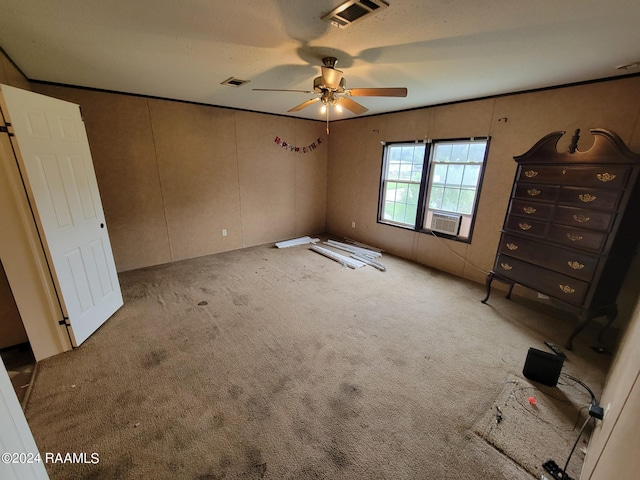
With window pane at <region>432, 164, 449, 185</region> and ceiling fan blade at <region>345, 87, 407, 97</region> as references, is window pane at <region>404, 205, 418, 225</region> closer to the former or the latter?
window pane at <region>432, 164, 449, 185</region>

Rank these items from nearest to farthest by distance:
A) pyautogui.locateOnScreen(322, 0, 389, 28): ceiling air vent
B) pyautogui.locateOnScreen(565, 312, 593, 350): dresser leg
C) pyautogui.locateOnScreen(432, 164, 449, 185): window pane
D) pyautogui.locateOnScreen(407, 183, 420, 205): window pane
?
pyautogui.locateOnScreen(322, 0, 389, 28): ceiling air vent → pyautogui.locateOnScreen(565, 312, 593, 350): dresser leg → pyautogui.locateOnScreen(432, 164, 449, 185): window pane → pyautogui.locateOnScreen(407, 183, 420, 205): window pane

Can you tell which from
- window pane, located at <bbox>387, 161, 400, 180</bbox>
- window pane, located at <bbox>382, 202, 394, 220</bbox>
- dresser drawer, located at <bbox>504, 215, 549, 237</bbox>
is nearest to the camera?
dresser drawer, located at <bbox>504, 215, 549, 237</bbox>

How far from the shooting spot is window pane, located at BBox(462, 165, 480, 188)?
3.63 meters

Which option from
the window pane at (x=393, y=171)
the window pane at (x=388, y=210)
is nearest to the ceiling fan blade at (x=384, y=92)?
the window pane at (x=393, y=171)

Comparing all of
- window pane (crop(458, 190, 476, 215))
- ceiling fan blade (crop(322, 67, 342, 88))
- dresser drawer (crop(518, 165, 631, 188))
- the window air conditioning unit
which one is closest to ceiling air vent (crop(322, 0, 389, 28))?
ceiling fan blade (crop(322, 67, 342, 88))

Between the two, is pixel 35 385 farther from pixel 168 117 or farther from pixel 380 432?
pixel 168 117

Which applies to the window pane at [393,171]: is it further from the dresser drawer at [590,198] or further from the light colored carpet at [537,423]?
the light colored carpet at [537,423]

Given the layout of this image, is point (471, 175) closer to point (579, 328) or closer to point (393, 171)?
point (393, 171)

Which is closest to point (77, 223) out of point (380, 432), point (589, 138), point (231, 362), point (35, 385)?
point (35, 385)

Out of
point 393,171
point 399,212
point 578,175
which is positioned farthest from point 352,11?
point 399,212

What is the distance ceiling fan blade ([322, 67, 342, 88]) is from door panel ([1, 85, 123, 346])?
2.30 m

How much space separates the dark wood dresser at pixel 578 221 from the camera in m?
2.14

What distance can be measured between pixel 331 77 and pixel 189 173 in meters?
2.92

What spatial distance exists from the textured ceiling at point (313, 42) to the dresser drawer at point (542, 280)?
73.0 inches
